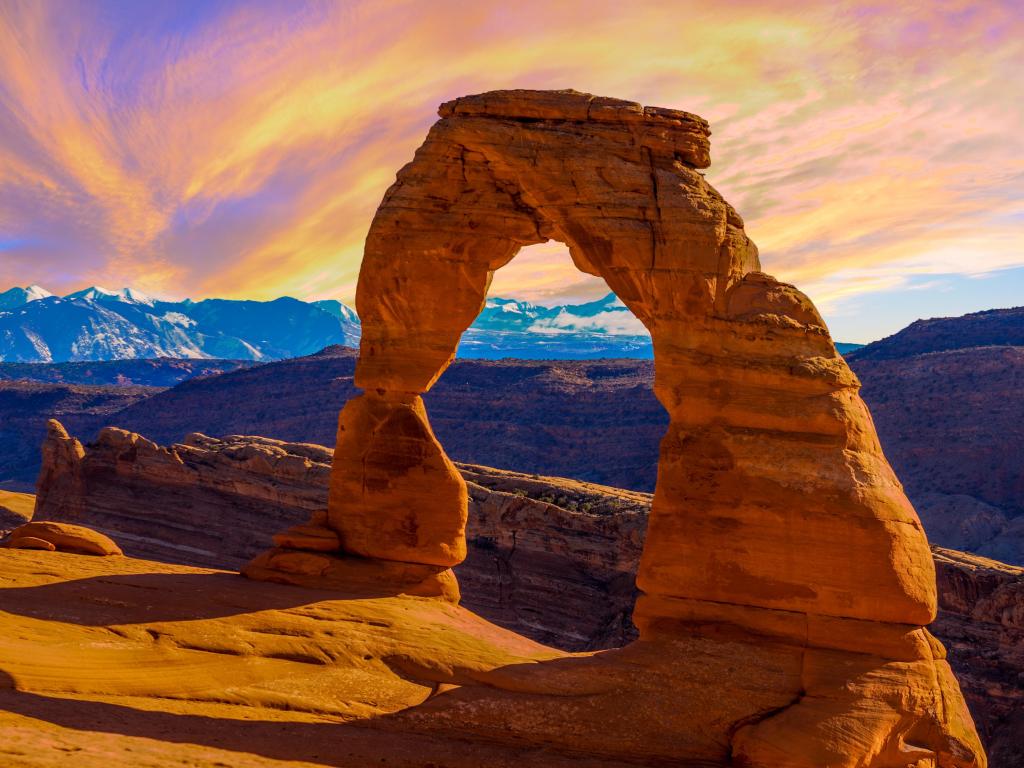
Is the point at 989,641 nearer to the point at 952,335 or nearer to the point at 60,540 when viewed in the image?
the point at 60,540

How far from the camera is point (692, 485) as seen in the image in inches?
572

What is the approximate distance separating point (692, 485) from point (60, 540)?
1286 centimetres

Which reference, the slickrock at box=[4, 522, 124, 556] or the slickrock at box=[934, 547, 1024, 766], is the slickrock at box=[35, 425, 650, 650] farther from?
the slickrock at box=[4, 522, 124, 556]

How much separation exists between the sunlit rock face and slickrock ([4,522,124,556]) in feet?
12.1

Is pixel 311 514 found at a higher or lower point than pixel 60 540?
lower

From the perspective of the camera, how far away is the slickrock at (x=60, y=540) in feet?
61.3

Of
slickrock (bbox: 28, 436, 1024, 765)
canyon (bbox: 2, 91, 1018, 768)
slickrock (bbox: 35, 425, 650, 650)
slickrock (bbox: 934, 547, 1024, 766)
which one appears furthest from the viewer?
slickrock (bbox: 35, 425, 650, 650)

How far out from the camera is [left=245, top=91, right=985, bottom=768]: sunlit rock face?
13.0 m

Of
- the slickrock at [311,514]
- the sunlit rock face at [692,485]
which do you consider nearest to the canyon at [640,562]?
the sunlit rock face at [692,485]

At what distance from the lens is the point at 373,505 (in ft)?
58.8

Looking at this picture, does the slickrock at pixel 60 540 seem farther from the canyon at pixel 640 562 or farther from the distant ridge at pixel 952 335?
the distant ridge at pixel 952 335

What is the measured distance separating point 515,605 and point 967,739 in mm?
20035

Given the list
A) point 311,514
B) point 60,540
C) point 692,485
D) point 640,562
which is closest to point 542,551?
point 311,514

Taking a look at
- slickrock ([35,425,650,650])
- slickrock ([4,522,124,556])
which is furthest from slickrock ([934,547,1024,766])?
slickrock ([4,522,124,556])
